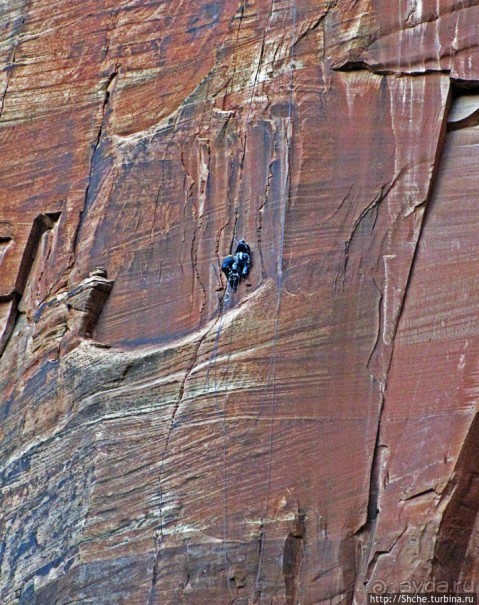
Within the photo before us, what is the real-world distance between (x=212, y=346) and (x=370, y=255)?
6.30 ft

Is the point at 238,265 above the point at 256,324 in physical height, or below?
above

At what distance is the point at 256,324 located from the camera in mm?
15812

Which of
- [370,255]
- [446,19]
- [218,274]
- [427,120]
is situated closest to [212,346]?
[218,274]

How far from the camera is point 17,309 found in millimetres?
18500

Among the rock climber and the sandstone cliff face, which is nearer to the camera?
the sandstone cliff face

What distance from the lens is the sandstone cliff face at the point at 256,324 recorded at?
14.8m

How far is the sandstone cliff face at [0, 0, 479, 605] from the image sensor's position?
14836 mm

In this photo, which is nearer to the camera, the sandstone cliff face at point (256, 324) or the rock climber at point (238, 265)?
the sandstone cliff face at point (256, 324)

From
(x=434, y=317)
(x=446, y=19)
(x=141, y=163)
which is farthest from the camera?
(x=141, y=163)

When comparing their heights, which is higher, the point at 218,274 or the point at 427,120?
the point at 427,120

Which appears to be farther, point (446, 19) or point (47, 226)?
point (47, 226)

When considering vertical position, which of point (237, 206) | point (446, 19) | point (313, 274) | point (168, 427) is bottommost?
point (168, 427)

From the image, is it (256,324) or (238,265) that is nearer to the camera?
(256,324)

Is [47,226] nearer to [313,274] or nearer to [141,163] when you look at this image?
[141,163]
